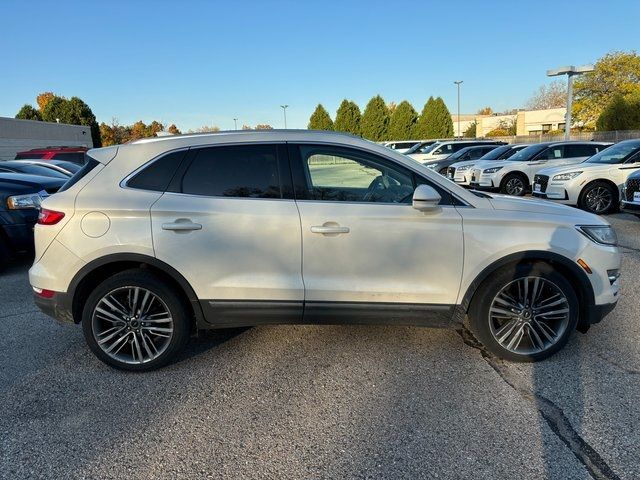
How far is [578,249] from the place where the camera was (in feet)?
11.1

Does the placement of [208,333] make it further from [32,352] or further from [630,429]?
[630,429]

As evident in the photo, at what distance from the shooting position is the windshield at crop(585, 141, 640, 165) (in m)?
10.4

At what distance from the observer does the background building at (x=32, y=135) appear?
126ft

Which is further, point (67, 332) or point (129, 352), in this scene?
point (67, 332)

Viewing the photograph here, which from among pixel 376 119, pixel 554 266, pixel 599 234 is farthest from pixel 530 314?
pixel 376 119

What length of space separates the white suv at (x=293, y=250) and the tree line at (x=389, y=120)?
46096 mm

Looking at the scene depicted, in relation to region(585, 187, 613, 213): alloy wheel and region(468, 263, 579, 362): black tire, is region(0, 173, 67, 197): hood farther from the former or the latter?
region(585, 187, 613, 213): alloy wheel

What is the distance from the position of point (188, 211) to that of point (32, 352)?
1993mm

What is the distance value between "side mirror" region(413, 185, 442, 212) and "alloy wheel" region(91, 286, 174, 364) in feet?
6.57

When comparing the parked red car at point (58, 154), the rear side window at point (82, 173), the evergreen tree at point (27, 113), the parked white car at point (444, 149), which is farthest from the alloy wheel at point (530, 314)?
the evergreen tree at point (27, 113)

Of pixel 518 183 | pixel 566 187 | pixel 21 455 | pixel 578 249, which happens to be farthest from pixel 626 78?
pixel 21 455

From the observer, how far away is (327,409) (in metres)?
2.99

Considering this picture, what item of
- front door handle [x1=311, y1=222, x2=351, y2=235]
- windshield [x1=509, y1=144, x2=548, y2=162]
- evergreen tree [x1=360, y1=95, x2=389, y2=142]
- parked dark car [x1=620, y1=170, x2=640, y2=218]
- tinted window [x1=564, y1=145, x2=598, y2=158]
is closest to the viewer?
front door handle [x1=311, y1=222, x2=351, y2=235]

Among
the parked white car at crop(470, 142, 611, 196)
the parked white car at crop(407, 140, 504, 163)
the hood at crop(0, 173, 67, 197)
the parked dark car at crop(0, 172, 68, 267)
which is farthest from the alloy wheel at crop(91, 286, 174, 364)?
the parked white car at crop(407, 140, 504, 163)
